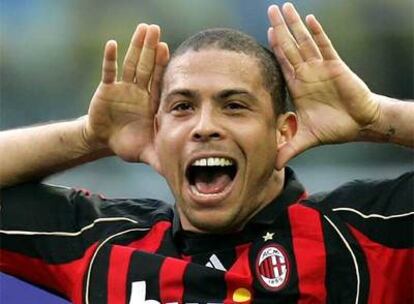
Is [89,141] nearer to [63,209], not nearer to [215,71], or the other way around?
[63,209]

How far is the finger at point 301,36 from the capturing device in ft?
7.26

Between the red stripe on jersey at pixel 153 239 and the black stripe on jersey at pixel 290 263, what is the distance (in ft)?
0.73

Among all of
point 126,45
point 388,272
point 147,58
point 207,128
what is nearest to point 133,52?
point 147,58

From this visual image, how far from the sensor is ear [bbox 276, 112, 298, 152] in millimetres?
2303

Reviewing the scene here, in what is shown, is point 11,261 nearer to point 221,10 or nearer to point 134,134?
point 134,134

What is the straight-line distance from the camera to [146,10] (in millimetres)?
4891

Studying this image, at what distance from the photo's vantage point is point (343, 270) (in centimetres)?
220

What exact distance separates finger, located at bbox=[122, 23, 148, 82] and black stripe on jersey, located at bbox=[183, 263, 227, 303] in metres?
0.46

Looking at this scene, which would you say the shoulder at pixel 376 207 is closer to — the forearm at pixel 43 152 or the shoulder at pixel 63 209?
the shoulder at pixel 63 209

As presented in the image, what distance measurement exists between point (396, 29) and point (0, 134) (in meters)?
2.63

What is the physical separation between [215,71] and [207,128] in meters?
0.13

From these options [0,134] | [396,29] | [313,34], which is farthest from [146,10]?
[313,34]

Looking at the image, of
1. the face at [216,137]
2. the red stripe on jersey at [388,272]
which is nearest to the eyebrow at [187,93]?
the face at [216,137]

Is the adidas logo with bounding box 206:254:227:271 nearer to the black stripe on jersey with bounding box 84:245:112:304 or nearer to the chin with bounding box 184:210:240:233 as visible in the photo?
the chin with bounding box 184:210:240:233
